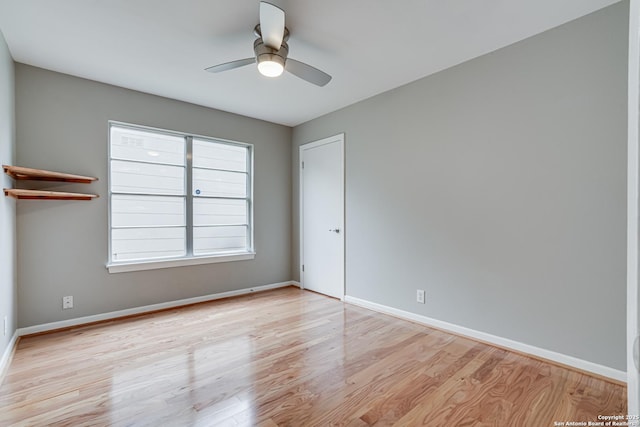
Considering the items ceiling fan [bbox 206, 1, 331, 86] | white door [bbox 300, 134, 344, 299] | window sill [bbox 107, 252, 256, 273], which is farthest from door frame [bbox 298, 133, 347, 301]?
ceiling fan [bbox 206, 1, 331, 86]

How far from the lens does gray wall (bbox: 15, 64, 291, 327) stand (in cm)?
286

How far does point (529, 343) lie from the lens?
243 centimetres

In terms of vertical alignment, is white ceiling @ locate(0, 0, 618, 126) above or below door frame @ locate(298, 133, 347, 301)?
above

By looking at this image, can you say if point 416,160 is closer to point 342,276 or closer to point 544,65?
point 544,65

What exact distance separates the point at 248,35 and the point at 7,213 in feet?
7.71

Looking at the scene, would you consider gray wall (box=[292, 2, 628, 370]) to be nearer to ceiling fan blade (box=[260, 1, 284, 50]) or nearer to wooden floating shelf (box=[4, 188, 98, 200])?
ceiling fan blade (box=[260, 1, 284, 50])

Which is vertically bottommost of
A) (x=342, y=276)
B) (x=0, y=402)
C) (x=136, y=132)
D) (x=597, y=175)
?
(x=0, y=402)

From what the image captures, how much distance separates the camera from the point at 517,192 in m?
2.49

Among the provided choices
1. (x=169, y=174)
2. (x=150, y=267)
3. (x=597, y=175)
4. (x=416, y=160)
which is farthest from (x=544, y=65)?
(x=150, y=267)

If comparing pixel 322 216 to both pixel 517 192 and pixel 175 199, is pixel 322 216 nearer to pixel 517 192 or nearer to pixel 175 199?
pixel 175 199

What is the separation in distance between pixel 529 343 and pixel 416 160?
6.08 feet

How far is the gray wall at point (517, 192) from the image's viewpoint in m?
2.10

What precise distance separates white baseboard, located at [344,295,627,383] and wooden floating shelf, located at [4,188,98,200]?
3.15 meters

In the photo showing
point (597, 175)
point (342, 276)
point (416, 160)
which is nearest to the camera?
point (597, 175)
